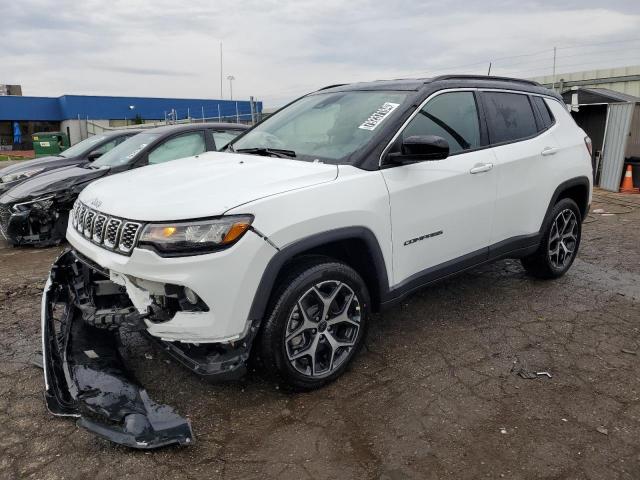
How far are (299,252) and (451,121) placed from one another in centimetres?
170

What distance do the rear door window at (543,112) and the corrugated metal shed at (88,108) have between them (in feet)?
114

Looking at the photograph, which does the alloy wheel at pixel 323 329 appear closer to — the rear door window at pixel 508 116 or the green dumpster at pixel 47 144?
the rear door window at pixel 508 116

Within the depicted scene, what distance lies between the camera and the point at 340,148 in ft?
10.8

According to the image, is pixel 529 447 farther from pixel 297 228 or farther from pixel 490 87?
pixel 490 87

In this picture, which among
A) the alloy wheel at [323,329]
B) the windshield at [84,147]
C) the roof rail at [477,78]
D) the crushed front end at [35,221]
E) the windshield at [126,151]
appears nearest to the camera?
the alloy wheel at [323,329]

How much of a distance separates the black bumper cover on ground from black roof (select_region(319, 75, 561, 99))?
246 cm

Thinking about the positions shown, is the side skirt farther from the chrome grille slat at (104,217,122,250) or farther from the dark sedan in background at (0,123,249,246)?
the dark sedan in background at (0,123,249,246)

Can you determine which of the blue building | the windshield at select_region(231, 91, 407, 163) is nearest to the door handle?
the windshield at select_region(231, 91, 407, 163)

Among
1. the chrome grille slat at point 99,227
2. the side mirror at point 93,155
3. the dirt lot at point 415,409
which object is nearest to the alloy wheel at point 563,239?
the dirt lot at point 415,409

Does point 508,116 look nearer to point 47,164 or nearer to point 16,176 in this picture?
point 47,164

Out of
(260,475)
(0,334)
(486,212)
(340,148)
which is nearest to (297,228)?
(340,148)

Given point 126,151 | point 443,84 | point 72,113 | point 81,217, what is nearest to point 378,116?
point 443,84

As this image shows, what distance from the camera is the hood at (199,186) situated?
102 inches

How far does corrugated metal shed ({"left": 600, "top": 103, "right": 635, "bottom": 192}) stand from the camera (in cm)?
1055
